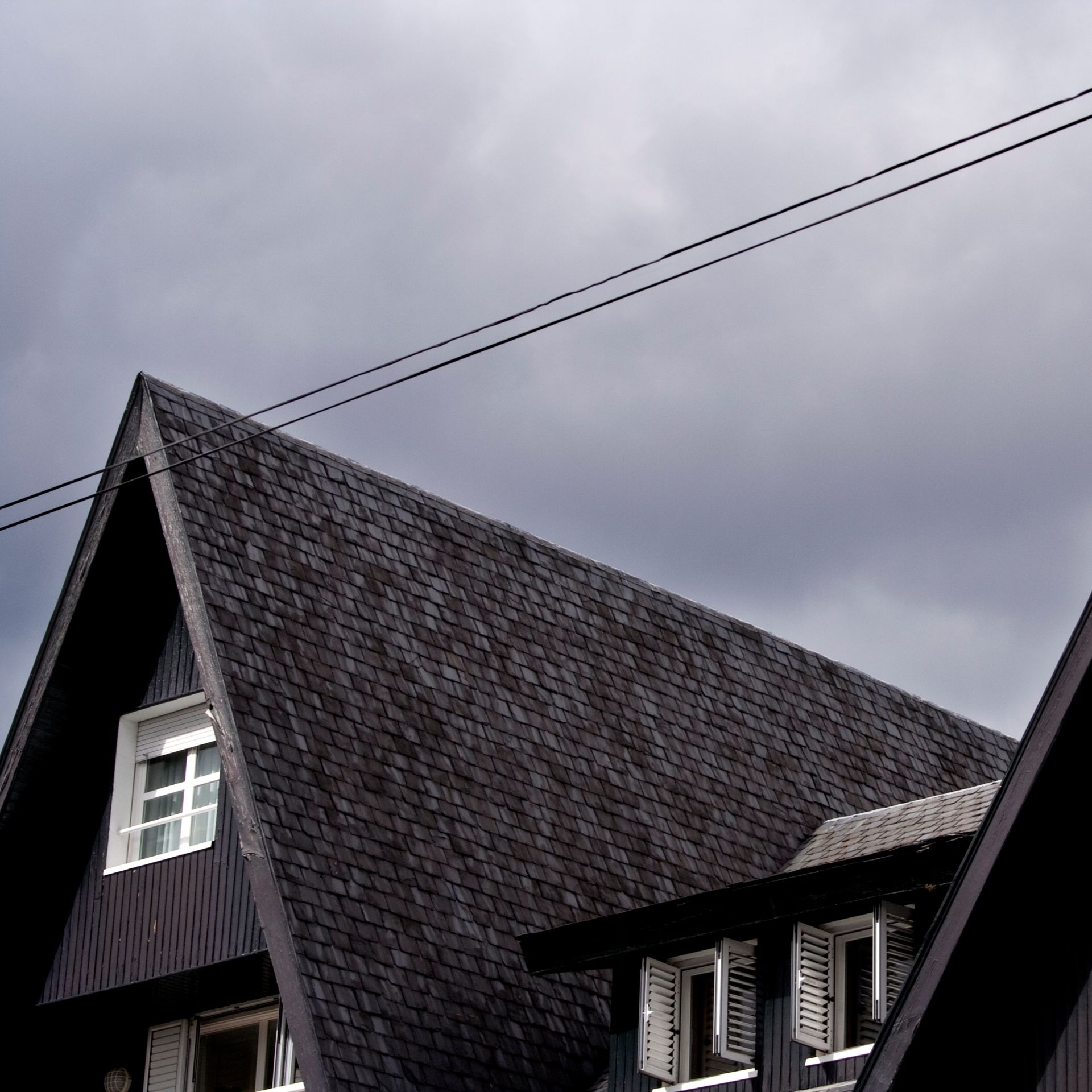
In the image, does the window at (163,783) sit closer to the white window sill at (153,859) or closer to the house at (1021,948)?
the white window sill at (153,859)

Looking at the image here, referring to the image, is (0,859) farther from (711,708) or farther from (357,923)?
(711,708)

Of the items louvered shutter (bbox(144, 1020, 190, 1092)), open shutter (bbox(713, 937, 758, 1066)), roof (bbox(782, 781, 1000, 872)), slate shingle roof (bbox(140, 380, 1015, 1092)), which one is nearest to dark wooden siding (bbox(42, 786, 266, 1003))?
louvered shutter (bbox(144, 1020, 190, 1092))

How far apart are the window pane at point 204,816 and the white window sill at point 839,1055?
5.63m

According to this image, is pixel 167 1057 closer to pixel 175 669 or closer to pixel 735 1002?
pixel 175 669

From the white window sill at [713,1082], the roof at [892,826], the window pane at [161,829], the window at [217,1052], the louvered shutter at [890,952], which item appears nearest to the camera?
the louvered shutter at [890,952]

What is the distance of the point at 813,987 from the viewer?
15.7 meters

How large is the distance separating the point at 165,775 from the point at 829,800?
7.21 m

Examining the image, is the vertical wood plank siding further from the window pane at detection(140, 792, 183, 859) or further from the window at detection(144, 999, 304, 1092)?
the window at detection(144, 999, 304, 1092)

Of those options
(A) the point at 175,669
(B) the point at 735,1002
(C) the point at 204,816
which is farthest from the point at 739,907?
(A) the point at 175,669

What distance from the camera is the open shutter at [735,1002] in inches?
620

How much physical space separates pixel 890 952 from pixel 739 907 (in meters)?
1.15

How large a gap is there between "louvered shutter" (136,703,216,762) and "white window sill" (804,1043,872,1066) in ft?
20.1

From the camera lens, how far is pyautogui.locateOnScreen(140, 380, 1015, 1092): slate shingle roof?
17.0 metres

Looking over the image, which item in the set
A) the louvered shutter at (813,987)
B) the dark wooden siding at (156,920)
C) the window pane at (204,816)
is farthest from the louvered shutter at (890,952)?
the window pane at (204,816)
